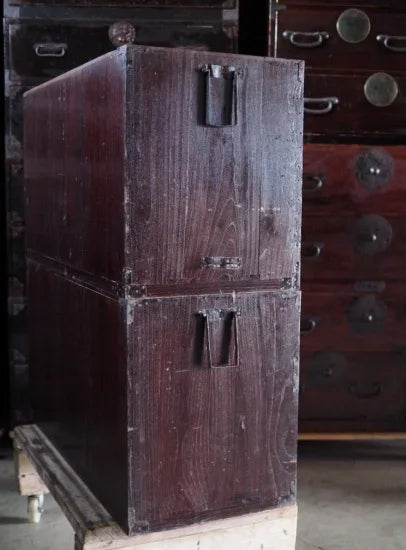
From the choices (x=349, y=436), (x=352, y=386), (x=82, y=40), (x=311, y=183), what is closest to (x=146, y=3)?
(x=82, y=40)

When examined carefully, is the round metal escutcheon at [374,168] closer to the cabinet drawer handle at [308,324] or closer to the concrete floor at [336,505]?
the cabinet drawer handle at [308,324]

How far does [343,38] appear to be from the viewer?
238 cm

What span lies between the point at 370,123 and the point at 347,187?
0.22 m

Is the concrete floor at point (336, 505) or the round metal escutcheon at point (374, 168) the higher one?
the round metal escutcheon at point (374, 168)

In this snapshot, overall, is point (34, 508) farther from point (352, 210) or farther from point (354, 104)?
point (354, 104)

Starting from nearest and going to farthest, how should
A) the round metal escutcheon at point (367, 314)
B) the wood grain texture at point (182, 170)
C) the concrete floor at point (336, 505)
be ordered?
the wood grain texture at point (182, 170), the concrete floor at point (336, 505), the round metal escutcheon at point (367, 314)

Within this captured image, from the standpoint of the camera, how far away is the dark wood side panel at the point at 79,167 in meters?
1.36

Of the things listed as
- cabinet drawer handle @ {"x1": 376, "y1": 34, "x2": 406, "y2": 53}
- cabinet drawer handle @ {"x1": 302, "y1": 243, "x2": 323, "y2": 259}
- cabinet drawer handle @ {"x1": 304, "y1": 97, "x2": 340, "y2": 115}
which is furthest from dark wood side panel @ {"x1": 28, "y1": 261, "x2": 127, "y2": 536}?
cabinet drawer handle @ {"x1": 376, "y1": 34, "x2": 406, "y2": 53}

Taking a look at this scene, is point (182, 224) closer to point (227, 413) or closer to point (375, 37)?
point (227, 413)

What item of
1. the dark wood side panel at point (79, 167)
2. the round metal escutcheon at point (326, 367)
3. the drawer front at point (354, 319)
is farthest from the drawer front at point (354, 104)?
the dark wood side panel at point (79, 167)

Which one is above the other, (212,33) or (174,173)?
(212,33)

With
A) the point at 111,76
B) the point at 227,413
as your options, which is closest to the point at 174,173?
the point at 111,76

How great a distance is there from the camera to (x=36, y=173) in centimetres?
190

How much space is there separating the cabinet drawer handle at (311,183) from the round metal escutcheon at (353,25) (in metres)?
0.44
